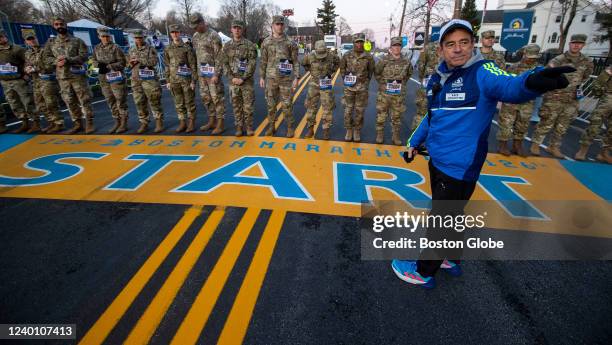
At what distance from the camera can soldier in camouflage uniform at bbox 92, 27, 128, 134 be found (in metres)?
6.41

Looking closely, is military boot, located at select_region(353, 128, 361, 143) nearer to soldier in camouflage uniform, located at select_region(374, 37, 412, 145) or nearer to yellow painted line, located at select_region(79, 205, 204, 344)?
soldier in camouflage uniform, located at select_region(374, 37, 412, 145)

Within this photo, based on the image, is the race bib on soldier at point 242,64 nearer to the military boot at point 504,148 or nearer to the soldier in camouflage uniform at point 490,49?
the soldier in camouflage uniform at point 490,49

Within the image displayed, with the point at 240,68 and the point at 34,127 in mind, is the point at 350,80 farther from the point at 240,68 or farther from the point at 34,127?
the point at 34,127

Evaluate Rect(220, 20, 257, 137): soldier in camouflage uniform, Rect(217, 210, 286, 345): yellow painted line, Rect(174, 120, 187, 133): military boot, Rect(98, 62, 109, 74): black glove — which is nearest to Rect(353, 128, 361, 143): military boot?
Rect(220, 20, 257, 137): soldier in camouflage uniform

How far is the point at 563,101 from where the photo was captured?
18.6 feet

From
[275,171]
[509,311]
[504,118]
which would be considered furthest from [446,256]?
[504,118]

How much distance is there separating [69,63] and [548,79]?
8.27 meters

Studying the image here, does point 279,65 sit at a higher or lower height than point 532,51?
lower

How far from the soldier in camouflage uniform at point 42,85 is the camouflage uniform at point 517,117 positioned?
9.81 m

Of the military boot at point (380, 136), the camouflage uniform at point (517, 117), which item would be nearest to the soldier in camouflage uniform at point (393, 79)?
the military boot at point (380, 136)

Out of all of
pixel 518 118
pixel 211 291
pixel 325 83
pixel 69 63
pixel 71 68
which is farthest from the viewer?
pixel 71 68

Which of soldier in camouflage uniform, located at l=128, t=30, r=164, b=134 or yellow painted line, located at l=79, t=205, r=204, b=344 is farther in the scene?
soldier in camouflage uniform, located at l=128, t=30, r=164, b=134

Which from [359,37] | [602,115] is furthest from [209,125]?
[602,115]

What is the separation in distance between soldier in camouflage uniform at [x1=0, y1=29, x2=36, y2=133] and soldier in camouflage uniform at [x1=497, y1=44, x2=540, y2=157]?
10453mm
